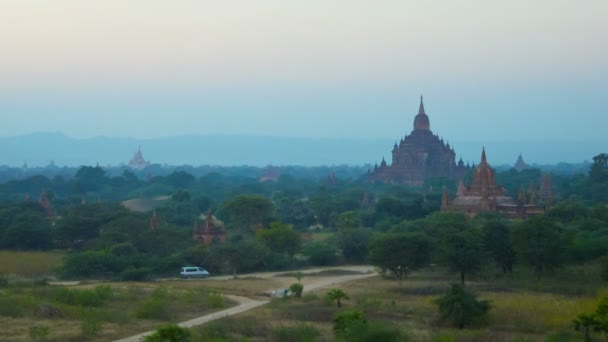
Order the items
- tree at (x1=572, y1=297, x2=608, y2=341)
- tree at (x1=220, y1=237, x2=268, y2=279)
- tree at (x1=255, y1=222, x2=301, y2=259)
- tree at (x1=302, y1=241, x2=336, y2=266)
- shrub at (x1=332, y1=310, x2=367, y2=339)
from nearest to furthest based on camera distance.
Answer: shrub at (x1=332, y1=310, x2=367, y2=339) → tree at (x1=572, y1=297, x2=608, y2=341) → tree at (x1=220, y1=237, x2=268, y2=279) → tree at (x1=302, y1=241, x2=336, y2=266) → tree at (x1=255, y1=222, x2=301, y2=259)

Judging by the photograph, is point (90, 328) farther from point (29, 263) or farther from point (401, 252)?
point (29, 263)

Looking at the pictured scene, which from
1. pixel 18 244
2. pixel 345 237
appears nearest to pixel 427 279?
pixel 345 237

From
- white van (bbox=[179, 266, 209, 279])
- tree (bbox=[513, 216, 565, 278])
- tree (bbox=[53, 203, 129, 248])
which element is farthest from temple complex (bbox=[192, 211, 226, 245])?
tree (bbox=[513, 216, 565, 278])

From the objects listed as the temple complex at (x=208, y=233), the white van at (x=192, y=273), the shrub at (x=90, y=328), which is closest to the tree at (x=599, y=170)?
the temple complex at (x=208, y=233)

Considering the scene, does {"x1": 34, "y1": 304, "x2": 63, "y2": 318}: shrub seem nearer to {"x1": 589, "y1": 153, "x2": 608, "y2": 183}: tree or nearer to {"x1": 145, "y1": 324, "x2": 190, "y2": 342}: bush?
{"x1": 145, "y1": 324, "x2": 190, "y2": 342}: bush

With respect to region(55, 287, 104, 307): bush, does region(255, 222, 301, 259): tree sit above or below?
above
